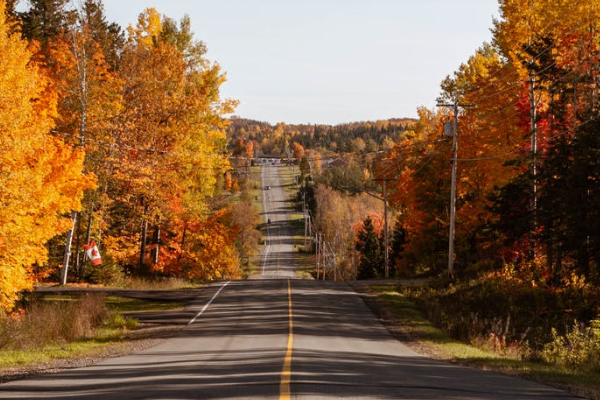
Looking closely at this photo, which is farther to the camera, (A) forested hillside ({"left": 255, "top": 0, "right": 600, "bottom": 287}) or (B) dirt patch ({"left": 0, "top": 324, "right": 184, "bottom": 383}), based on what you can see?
(A) forested hillside ({"left": 255, "top": 0, "right": 600, "bottom": 287})

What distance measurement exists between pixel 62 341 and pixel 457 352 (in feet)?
40.4

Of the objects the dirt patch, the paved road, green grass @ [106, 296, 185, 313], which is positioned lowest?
the paved road

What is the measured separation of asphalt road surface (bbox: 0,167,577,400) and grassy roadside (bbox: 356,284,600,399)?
74 cm

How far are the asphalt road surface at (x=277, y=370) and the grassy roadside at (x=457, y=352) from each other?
0.74m

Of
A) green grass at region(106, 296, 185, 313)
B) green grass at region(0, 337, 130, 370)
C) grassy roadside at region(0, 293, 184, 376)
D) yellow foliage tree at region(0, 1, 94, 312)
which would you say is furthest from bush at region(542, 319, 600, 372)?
green grass at region(106, 296, 185, 313)

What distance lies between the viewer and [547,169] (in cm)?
3141

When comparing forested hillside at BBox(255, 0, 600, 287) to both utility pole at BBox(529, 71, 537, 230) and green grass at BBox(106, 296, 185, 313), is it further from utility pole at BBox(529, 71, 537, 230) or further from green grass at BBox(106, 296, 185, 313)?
green grass at BBox(106, 296, 185, 313)

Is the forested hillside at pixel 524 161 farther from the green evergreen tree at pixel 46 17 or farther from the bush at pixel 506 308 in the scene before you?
the green evergreen tree at pixel 46 17

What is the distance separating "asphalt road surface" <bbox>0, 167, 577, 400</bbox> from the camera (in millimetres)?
11031

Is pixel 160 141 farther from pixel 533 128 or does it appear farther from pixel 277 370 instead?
pixel 277 370

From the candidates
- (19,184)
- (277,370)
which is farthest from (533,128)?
(277,370)

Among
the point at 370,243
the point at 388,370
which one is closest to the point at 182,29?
the point at 388,370

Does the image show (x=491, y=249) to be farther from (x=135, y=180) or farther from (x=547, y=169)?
(x=135, y=180)

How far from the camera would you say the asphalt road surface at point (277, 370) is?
11.0 m
